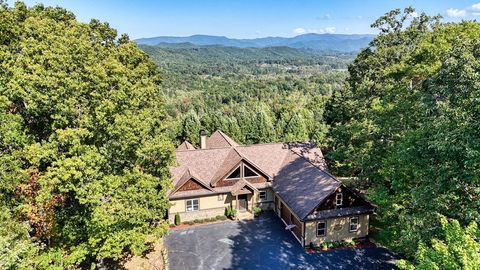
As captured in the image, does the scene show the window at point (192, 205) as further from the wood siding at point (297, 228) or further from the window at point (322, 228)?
the window at point (322, 228)

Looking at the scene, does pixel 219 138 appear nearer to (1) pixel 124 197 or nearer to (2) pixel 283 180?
(2) pixel 283 180

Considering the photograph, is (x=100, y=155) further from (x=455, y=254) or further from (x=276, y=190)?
(x=276, y=190)

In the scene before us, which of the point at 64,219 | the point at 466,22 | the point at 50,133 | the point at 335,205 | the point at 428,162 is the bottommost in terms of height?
the point at 335,205

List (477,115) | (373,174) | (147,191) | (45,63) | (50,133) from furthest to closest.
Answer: (373,174) → (147,191) → (50,133) → (45,63) → (477,115)

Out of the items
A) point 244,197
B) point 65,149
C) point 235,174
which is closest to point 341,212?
point 244,197

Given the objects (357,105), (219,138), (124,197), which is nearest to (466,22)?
(357,105)

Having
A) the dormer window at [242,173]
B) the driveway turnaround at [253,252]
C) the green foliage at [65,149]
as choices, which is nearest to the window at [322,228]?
the driveway turnaround at [253,252]
